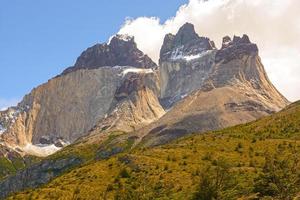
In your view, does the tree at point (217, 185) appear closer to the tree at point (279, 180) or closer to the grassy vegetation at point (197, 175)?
the grassy vegetation at point (197, 175)

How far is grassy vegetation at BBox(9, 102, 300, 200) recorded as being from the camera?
104375 mm

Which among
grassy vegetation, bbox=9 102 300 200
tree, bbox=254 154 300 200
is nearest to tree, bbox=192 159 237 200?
grassy vegetation, bbox=9 102 300 200

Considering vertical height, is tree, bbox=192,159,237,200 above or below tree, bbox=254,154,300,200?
above

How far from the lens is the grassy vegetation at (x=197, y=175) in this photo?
104 metres

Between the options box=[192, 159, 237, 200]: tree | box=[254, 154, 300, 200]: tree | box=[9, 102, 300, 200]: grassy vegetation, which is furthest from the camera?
box=[192, 159, 237, 200]: tree

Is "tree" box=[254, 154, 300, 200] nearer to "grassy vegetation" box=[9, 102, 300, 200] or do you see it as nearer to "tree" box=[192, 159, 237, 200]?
"grassy vegetation" box=[9, 102, 300, 200]

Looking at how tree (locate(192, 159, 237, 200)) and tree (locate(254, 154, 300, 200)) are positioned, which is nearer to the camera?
tree (locate(254, 154, 300, 200))

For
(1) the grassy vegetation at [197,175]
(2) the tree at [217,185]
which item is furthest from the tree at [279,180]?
(2) the tree at [217,185]

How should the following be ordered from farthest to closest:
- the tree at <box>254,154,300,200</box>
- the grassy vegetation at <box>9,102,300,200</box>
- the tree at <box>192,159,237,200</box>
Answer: the tree at <box>192,159,237,200</box>, the grassy vegetation at <box>9,102,300,200</box>, the tree at <box>254,154,300,200</box>

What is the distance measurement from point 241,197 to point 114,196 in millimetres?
33888

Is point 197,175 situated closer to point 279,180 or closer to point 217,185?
point 217,185

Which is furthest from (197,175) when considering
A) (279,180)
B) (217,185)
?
(279,180)

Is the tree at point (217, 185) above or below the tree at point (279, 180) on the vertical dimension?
above

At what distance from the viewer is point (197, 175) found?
141750mm
